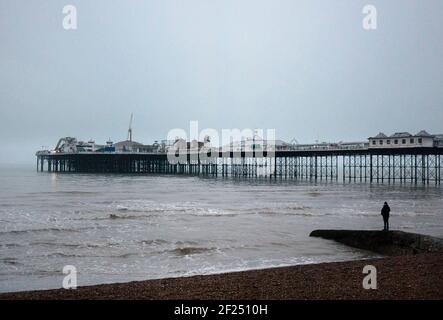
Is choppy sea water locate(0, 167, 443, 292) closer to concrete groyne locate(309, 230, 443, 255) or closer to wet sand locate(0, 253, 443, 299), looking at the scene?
concrete groyne locate(309, 230, 443, 255)

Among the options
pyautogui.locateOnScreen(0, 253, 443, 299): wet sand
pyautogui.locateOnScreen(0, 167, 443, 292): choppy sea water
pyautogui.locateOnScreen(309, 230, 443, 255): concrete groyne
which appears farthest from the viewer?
pyautogui.locateOnScreen(309, 230, 443, 255): concrete groyne

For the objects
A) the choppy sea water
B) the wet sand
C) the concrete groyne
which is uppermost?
the wet sand

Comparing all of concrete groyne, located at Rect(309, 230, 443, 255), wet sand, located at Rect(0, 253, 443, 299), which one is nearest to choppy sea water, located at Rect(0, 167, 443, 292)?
concrete groyne, located at Rect(309, 230, 443, 255)

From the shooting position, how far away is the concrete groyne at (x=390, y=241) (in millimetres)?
13596

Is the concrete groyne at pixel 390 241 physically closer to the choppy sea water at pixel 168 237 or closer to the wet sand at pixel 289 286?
the choppy sea water at pixel 168 237

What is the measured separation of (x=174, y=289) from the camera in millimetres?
8930

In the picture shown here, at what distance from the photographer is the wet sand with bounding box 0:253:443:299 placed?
8.12m

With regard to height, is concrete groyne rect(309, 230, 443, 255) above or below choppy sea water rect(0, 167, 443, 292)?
above

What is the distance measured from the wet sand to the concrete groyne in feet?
9.49

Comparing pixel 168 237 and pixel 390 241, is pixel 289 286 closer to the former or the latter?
pixel 390 241

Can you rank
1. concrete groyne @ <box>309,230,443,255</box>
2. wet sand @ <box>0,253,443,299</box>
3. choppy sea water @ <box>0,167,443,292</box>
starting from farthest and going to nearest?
concrete groyne @ <box>309,230,443,255</box> < choppy sea water @ <box>0,167,443,292</box> < wet sand @ <box>0,253,443,299</box>

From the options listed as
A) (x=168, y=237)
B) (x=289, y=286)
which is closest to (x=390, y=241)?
(x=289, y=286)

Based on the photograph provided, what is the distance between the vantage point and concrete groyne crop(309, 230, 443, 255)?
13.6 meters

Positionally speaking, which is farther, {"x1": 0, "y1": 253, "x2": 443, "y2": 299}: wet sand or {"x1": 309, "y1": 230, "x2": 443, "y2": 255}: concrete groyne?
{"x1": 309, "y1": 230, "x2": 443, "y2": 255}: concrete groyne
